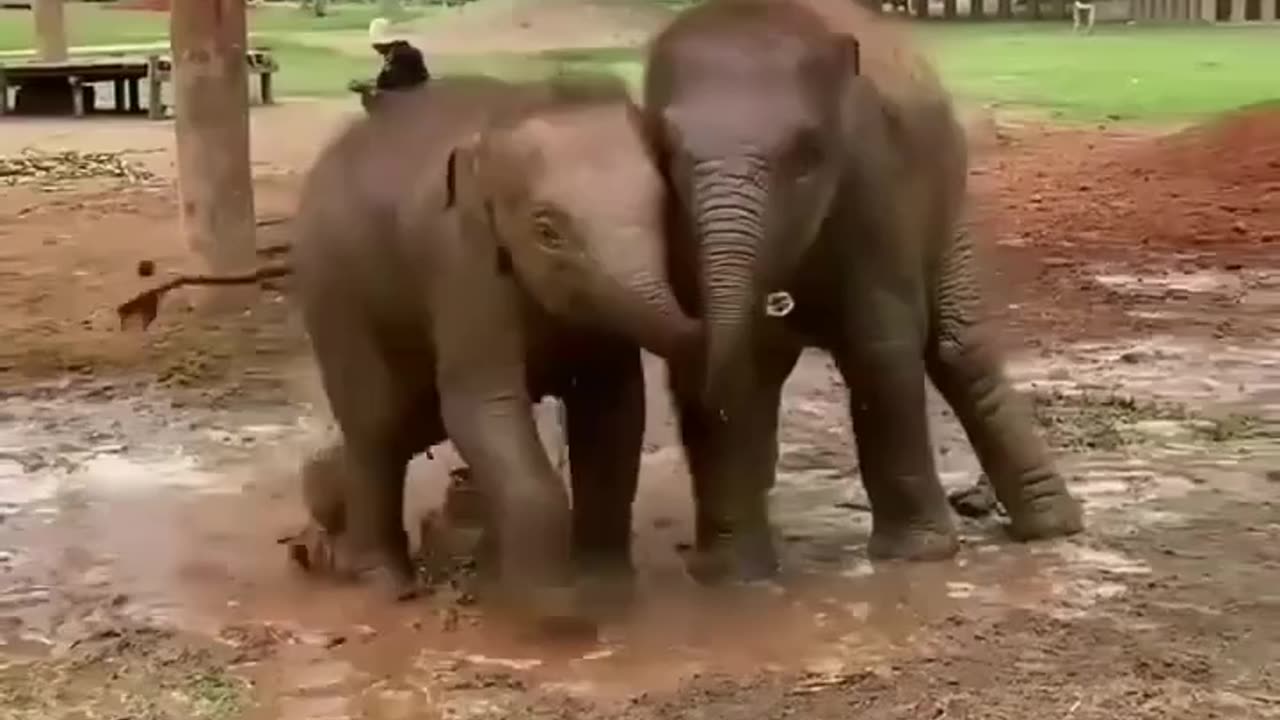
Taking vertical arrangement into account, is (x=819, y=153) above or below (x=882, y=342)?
above

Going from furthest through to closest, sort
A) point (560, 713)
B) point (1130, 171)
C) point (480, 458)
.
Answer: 1. point (1130, 171)
2. point (480, 458)
3. point (560, 713)

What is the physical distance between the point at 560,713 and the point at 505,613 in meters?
0.75

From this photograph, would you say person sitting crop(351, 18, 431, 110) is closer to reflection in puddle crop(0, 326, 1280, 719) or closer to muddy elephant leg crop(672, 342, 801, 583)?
muddy elephant leg crop(672, 342, 801, 583)

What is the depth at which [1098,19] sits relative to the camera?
51594mm

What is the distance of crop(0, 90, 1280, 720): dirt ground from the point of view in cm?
557

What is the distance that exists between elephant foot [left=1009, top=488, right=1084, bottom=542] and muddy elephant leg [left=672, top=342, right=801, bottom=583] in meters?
0.86

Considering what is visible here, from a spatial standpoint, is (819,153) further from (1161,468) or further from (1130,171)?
(1130,171)

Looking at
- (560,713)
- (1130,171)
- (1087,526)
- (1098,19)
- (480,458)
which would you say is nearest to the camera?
(560,713)

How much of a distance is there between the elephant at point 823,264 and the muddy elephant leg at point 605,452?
0.16 metres

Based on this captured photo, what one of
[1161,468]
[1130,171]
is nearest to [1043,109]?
[1130,171]

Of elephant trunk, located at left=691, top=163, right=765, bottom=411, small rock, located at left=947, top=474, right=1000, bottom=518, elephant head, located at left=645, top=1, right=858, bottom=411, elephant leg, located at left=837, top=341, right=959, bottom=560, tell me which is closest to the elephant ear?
elephant head, located at left=645, top=1, right=858, bottom=411

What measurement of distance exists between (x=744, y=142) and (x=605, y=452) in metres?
0.88

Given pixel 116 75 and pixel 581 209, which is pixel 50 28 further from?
pixel 581 209

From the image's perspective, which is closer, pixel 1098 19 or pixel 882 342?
pixel 882 342
